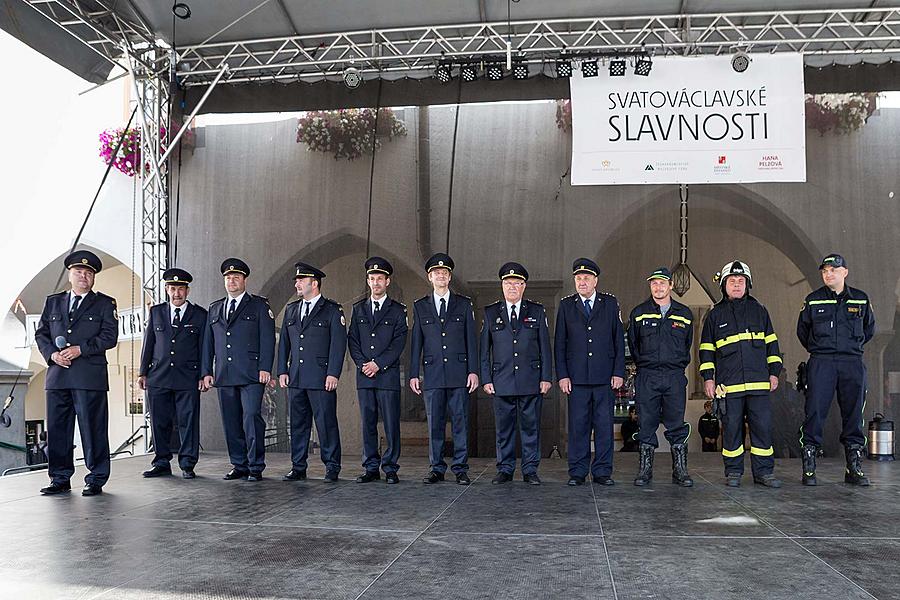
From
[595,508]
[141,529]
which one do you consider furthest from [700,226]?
[141,529]

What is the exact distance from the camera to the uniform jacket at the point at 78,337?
4742 mm

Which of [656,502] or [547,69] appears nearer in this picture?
[656,502]

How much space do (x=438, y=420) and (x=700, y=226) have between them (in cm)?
323

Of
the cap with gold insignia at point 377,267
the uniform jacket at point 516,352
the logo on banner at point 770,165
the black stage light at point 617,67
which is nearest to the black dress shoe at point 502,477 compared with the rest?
the uniform jacket at point 516,352

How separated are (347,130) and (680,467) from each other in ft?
14.0

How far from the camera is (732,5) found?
6.10 metres

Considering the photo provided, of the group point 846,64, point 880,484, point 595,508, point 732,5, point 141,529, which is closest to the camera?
point 141,529

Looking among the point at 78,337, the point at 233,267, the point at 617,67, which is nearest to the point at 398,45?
the point at 617,67

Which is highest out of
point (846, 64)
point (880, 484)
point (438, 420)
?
point (846, 64)

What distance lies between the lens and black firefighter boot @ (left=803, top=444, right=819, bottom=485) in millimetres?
4938

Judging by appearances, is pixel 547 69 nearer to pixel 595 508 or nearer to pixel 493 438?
pixel 493 438

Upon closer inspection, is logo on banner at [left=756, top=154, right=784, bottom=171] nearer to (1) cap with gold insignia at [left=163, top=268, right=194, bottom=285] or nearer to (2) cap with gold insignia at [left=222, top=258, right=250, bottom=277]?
(2) cap with gold insignia at [left=222, top=258, right=250, bottom=277]

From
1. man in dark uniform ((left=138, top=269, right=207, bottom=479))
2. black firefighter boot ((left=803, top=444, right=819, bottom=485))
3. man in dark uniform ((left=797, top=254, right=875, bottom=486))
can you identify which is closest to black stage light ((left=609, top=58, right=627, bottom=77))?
man in dark uniform ((left=797, top=254, right=875, bottom=486))

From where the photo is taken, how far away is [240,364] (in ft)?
17.4
